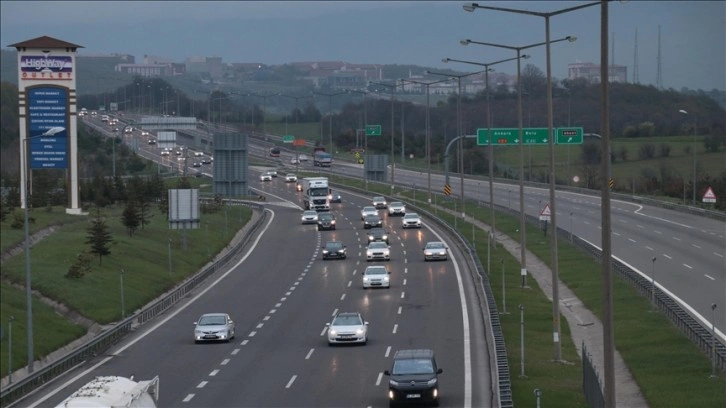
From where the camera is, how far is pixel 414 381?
1251 inches

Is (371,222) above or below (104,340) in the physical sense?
above

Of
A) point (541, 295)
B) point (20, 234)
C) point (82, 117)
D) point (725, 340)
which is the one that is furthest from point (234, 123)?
point (725, 340)

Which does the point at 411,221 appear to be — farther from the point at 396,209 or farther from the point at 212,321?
the point at 212,321

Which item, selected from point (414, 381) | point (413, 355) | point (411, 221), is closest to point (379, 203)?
point (411, 221)

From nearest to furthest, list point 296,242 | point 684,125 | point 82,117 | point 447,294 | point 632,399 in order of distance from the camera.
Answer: point 632,399 < point 447,294 < point 296,242 < point 684,125 < point 82,117

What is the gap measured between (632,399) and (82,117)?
158 m

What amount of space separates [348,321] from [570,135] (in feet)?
151

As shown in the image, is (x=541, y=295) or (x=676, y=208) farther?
(x=676, y=208)

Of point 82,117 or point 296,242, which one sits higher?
point 82,117

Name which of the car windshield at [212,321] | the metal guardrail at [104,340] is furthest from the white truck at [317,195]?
the car windshield at [212,321]

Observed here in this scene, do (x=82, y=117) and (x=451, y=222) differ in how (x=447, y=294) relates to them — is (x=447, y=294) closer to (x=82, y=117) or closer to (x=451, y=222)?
(x=451, y=222)

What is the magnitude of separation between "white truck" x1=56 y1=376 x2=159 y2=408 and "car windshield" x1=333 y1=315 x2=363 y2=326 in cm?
1918

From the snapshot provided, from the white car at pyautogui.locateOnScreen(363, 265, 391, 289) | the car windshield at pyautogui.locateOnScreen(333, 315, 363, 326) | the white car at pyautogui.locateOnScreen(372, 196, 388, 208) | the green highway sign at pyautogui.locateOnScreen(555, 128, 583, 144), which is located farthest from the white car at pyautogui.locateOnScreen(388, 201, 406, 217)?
the car windshield at pyautogui.locateOnScreen(333, 315, 363, 326)

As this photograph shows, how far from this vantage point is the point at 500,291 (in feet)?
192
